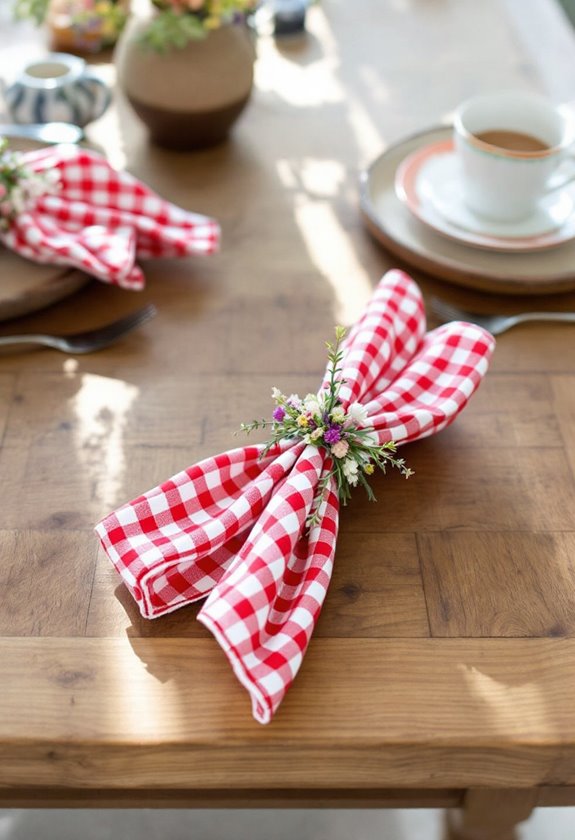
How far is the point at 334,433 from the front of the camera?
0.77 metres

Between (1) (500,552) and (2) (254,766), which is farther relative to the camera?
(1) (500,552)

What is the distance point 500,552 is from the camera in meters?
0.78

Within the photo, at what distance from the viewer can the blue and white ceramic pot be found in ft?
3.90

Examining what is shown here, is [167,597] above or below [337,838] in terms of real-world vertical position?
above

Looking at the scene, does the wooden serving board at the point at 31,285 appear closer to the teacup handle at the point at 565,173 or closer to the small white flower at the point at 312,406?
the small white flower at the point at 312,406

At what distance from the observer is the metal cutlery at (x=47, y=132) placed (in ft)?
3.83

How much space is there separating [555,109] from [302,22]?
1.91 ft

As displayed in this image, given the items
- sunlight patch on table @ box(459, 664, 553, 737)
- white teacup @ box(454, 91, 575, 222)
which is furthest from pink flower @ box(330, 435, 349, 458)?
white teacup @ box(454, 91, 575, 222)

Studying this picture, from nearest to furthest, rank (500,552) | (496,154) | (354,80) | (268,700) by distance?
(268,700), (500,552), (496,154), (354,80)

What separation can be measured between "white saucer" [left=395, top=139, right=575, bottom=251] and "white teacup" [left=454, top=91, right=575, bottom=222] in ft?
0.05

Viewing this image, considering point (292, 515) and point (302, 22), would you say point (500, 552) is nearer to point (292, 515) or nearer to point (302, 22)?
point (292, 515)

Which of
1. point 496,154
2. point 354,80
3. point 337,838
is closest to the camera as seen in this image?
point 496,154

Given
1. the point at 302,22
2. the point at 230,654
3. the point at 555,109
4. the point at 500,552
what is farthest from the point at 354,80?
the point at 230,654

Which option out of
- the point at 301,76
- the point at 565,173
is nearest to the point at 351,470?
the point at 565,173
